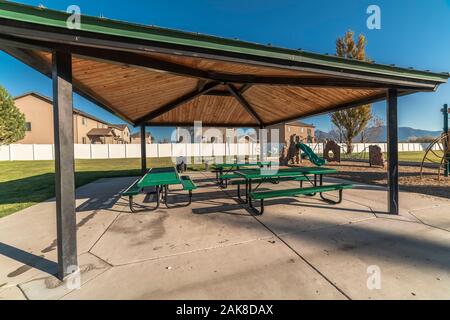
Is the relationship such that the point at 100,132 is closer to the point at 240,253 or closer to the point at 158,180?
the point at 158,180

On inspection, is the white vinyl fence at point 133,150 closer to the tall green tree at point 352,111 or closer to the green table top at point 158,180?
the tall green tree at point 352,111

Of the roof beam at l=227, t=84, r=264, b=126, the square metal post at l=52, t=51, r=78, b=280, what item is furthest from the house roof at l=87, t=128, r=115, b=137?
the square metal post at l=52, t=51, r=78, b=280

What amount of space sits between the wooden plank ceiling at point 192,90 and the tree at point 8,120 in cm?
2260

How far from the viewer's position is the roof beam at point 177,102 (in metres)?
5.63

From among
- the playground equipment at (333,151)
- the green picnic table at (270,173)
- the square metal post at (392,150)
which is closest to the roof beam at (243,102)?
the green picnic table at (270,173)

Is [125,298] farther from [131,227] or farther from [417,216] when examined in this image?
[417,216]

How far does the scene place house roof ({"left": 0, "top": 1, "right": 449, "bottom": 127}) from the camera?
2.07 metres

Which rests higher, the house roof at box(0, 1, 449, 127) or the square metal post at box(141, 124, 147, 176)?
the house roof at box(0, 1, 449, 127)

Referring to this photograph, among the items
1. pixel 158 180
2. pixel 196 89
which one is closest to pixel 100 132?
pixel 196 89

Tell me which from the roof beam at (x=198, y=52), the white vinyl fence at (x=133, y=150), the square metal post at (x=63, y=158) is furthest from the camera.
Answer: the white vinyl fence at (x=133, y=150)

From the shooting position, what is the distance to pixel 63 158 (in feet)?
7.64

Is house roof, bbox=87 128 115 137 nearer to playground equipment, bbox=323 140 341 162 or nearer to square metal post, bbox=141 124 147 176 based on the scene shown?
square metal post, bbox=141 124 147 176

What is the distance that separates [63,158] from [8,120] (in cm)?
2887

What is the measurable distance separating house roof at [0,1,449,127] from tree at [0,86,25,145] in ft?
75.7
